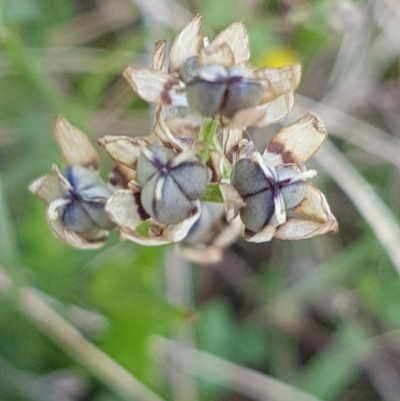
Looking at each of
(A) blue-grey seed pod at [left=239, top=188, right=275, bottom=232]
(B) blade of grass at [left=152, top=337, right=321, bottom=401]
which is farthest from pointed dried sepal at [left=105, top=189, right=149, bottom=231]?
(B) blade of grass at [left=152, top=337, right=321, bottom=401]

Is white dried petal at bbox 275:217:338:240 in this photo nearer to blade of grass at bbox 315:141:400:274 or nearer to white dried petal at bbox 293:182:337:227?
white dried petal at bbox 293:182:337:227

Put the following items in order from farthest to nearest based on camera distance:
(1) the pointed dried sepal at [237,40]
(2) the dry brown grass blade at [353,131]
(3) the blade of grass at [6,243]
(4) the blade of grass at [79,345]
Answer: (2) the dry brown grass blade at [353,131] < (4) the blade of grass at [79,345] < (3) the blade of grass at [6,243] < (1) the pointed dried sepal at [237,40]

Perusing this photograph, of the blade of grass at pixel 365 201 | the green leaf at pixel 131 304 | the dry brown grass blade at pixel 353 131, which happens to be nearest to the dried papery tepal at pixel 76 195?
the green leaf at pixel 131 304

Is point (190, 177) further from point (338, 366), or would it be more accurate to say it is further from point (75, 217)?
point (338, 366)

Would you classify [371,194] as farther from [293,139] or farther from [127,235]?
[127,235]

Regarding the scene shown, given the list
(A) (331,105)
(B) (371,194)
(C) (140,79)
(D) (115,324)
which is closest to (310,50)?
(A) (331,105)

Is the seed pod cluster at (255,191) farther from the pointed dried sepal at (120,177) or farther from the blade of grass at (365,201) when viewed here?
the blade of grass at (365,201)

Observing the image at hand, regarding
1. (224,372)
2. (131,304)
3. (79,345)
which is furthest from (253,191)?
(224,372)
